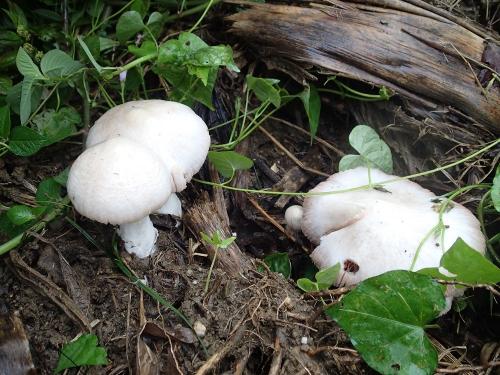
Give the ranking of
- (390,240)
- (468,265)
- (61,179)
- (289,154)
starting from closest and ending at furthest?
(468,265), (390,240), (61,179), (289,154)

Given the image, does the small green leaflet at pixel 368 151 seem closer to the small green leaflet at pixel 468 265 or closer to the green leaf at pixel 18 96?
the small green leaflet at pixel 468 265

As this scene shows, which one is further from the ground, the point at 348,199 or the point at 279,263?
the point at 348,199

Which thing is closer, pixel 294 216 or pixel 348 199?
pixel 348 199

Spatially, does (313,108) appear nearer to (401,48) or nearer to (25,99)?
(401,48)

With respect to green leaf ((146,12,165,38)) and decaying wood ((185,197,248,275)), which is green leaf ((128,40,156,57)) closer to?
green leaf ((146,12,165,38))

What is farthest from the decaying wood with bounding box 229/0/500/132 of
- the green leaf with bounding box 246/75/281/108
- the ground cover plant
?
the green leaf with bounding box 246/75/281/108

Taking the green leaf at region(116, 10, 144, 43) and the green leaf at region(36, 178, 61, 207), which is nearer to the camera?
the green leaf at region(36, 178, 61, 207)

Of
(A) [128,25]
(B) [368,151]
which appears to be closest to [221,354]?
(B) [368,151]

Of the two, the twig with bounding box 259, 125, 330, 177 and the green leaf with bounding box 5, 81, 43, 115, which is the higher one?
the green leaf with bounding box 5, 81, 43, 115
